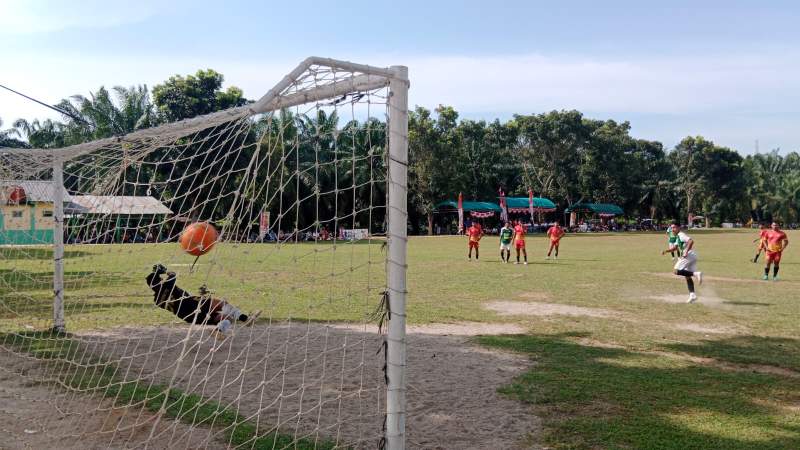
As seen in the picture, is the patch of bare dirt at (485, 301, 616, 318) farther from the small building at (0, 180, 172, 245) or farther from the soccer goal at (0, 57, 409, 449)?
Result: the small building at (0, 180, 172, 245)

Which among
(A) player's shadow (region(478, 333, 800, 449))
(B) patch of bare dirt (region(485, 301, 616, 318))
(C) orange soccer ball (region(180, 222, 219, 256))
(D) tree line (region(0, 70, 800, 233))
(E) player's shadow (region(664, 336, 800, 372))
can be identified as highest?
(D) tree line (region(0, 70, 800, 233))

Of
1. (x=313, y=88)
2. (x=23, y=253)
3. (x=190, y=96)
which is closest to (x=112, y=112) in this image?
(x=190, y=96)

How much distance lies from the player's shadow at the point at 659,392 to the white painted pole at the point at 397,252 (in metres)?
1.66

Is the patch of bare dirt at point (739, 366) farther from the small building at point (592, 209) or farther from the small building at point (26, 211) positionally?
the small building at point (592, 209)

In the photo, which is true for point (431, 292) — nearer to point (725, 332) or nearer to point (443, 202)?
point (725, 332)

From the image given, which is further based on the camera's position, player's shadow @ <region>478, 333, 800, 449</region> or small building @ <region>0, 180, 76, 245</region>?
small building @ <region>0, 180, 76, 245</region>

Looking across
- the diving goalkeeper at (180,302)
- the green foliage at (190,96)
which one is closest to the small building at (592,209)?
the green foliage at (190,96)

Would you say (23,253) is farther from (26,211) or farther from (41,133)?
(41,133)

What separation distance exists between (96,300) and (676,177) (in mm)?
72498

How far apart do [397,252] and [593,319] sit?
748 centimetres

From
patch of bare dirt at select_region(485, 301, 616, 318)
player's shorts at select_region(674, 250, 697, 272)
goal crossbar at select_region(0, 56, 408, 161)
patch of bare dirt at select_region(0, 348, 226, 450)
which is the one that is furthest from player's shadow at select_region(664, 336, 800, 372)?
patch of bare dirt at select_region(0, 348, 226, 450)

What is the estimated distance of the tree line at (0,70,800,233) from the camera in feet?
137

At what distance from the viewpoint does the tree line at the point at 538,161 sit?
41.7 m

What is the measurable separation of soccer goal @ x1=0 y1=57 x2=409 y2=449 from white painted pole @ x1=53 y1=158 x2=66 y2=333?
0.09 ft
